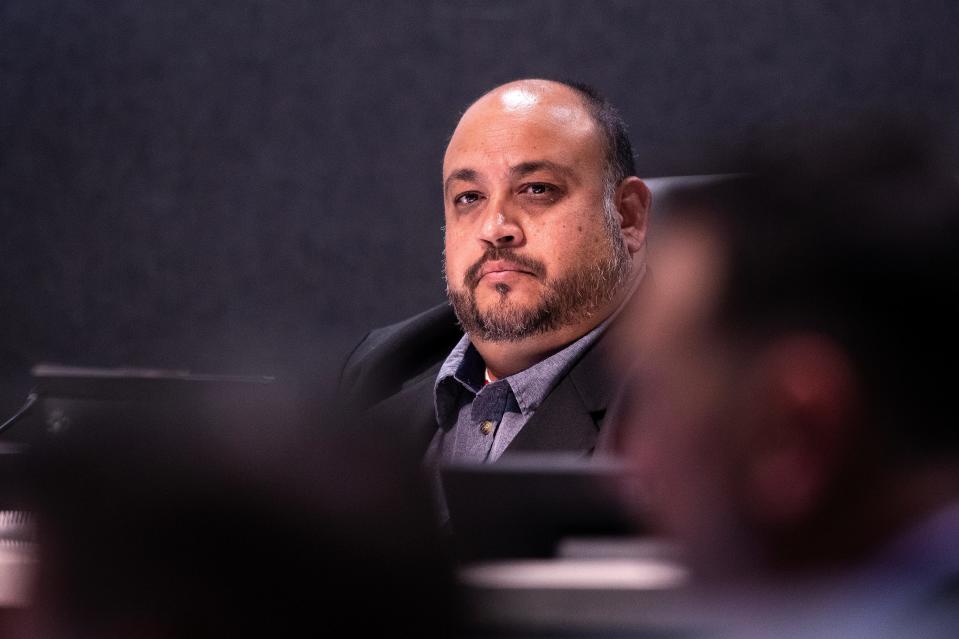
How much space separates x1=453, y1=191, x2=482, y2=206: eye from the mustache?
0.27 ft

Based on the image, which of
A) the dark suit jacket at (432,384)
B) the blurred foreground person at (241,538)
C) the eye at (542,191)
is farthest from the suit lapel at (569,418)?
the blurred foreground person at (241,538)

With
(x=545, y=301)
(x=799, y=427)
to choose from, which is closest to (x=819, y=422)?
(x=799, y=427)

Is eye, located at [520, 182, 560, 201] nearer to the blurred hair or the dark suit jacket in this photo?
the dark suit jacket

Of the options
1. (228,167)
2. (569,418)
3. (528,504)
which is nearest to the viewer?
(528,504)

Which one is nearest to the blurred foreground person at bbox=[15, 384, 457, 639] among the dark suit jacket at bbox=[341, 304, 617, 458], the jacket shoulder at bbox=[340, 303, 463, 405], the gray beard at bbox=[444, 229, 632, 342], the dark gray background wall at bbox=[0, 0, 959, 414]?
the dark suit jacket at bbox=[341, 304, 617, 458]

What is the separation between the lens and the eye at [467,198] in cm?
123

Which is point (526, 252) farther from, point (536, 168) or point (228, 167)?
point (228, 167)

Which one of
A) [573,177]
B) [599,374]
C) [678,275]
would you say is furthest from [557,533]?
[573,177]

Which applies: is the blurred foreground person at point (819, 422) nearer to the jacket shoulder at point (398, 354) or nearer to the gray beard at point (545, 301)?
Answer: the gray beard at point (545, 301)

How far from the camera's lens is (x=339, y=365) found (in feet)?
4.63

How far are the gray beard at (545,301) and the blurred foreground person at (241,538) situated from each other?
3.20ft

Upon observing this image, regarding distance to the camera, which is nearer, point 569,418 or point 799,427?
point 799,427

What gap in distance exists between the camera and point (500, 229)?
3.85 ft

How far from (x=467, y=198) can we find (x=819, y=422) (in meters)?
1.04
